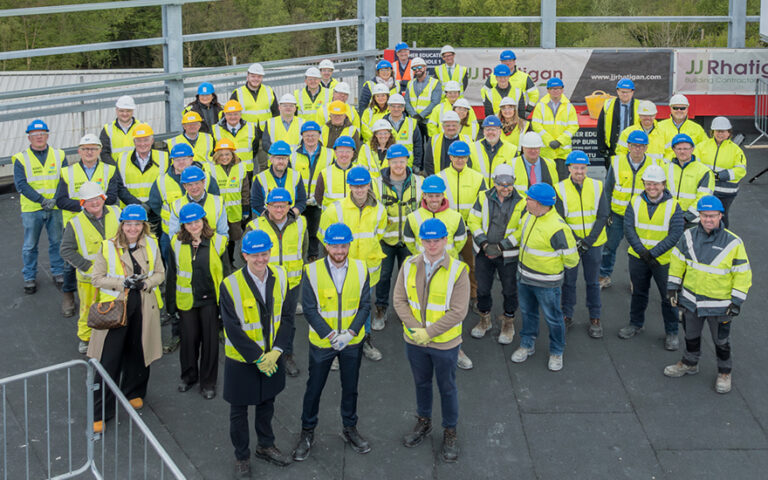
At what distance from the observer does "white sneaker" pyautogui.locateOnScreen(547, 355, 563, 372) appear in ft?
28.0

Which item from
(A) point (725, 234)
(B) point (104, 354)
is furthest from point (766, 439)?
(B) point (104, 354)

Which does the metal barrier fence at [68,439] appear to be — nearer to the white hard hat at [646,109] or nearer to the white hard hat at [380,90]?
the white hard hat at [380,90]

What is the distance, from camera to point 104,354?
750 cm

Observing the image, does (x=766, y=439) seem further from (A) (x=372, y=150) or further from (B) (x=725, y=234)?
(A) (x=372, y=150)

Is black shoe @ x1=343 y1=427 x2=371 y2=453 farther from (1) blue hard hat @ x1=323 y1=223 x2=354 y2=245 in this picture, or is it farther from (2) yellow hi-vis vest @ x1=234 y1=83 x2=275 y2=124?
(2) yellow hi-vis vest @ x1=234 y1=83 x2=275 y2=124

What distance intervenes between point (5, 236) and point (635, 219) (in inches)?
335

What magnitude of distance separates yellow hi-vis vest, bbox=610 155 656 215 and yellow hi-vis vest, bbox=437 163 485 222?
1.97 meters

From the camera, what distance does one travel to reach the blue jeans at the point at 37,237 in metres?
9.86

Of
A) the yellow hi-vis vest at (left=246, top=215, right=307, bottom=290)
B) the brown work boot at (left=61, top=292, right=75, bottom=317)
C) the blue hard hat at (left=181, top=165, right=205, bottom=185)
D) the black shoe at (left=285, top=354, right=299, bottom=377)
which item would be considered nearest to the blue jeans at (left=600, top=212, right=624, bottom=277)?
the yellow hi-vis vest at (left=246, top=215, right=307, bottom=290)

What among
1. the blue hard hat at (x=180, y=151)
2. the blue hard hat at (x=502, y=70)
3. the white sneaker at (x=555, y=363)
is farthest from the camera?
the blue hard hat at (x=502, y=70)

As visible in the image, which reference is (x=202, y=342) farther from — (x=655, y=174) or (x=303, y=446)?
(x=655, y=174)

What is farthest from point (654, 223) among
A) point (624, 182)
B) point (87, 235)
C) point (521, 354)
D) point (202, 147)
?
point (87, 235)

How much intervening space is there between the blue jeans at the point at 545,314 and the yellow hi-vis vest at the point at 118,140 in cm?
514

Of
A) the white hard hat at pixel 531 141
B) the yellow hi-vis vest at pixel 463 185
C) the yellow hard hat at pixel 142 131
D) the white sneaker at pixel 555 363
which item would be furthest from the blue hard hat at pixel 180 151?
the white sneaker at pixel 555 363
